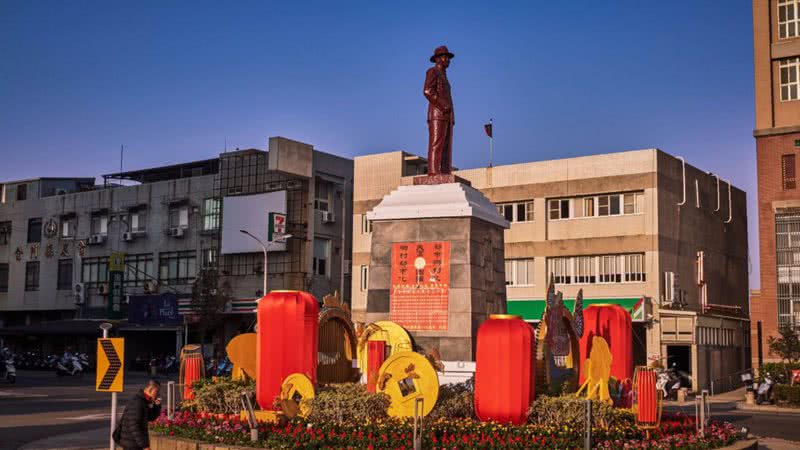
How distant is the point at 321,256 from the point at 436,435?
45.2 m

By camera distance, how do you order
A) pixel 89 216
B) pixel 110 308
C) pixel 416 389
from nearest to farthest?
pixel 416 389 → pixel 110 308 → pixel 89 216

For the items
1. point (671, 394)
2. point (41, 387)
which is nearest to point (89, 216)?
point (41, 387)

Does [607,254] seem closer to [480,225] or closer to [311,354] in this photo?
[480,225]

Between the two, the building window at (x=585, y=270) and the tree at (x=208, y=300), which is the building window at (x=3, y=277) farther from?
the building window at (x=585, y=270)

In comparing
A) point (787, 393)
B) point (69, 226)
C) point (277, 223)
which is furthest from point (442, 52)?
point (69, 226)

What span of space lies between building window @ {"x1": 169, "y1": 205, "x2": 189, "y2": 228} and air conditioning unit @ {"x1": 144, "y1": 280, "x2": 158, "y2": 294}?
4.32 meters

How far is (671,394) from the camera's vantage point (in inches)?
1516

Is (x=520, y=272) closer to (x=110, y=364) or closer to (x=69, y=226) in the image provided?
(x=110, y=364)

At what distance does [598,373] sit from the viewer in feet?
57.4

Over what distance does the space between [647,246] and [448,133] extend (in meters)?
26.1

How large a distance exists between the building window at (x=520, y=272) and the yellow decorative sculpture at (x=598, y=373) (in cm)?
3098

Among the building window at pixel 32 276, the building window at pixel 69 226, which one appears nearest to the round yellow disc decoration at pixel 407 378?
the building window at pixel 69 226

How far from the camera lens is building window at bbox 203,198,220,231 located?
61469 millimetres

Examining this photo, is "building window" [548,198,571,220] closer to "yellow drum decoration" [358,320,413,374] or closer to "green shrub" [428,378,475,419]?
"yellow drum decoration" [358,320,413,374]
